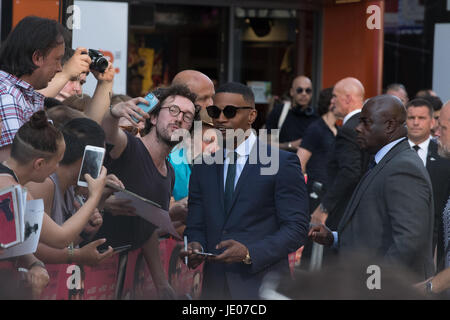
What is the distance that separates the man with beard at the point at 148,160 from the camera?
146 inches

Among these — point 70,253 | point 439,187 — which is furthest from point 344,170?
point 70,253

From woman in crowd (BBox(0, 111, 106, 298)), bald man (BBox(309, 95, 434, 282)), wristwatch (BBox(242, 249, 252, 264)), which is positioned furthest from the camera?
bald man (BBox(309, 95, 434, 282))

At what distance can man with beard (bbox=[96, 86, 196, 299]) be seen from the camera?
3.70 metres

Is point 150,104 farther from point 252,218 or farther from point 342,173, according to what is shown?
point 342,173

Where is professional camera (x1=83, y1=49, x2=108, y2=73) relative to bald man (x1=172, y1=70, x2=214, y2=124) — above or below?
above

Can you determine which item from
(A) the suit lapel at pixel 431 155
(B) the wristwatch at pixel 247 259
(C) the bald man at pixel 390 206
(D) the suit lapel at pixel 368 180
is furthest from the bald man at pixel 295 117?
(B) the wristwatch at pixel 247 259

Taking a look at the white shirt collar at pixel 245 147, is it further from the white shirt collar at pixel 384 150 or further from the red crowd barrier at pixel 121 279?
the white shirt collar at pixel 384 150

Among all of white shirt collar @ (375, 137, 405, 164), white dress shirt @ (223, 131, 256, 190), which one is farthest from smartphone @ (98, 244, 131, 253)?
white shirt collar @ (375, 137, 405, 164)

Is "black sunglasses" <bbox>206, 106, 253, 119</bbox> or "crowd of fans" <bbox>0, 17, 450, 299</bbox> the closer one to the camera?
"crowd of fans" <bbox>0, 17, 450, 299</bbox>

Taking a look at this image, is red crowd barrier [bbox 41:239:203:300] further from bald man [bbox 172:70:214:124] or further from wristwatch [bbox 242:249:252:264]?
bald man [bbox 172:70:214:124]

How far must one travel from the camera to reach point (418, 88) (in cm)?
1345

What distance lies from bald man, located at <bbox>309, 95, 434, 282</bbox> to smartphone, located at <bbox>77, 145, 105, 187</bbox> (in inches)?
49.4

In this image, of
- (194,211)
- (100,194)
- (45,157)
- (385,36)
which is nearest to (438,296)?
(194,211)
